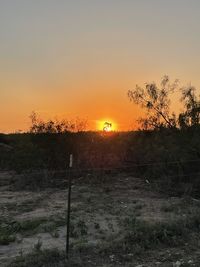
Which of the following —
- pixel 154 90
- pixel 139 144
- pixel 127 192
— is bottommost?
pixel 127 192

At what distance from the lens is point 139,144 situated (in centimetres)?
2278

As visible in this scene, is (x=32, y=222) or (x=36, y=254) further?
(x=32, y=222)

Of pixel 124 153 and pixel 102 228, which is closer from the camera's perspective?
pixel 102 228

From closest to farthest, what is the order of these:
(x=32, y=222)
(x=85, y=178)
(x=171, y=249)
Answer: (x=171, y=249) < (x=32, y=222) < (x=85, y=178)

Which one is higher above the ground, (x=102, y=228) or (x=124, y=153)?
(x=124, y=153)

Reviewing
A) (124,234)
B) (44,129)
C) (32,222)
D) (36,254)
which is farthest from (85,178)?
(36,254)

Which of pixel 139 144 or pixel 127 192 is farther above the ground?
pixel 139 144

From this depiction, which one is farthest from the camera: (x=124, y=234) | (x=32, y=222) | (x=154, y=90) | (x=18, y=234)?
(x=154, y=90)

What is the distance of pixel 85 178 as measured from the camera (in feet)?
66.6

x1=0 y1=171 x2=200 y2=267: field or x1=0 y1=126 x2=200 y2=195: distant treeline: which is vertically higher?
x1=0 y1=126 x2=200 y2=195: distant treeline

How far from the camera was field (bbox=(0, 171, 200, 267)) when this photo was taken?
335 inches

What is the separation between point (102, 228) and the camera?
11.2 metres

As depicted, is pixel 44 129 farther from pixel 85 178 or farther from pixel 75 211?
pixel 75 211

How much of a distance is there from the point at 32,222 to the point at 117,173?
31.0 feet
